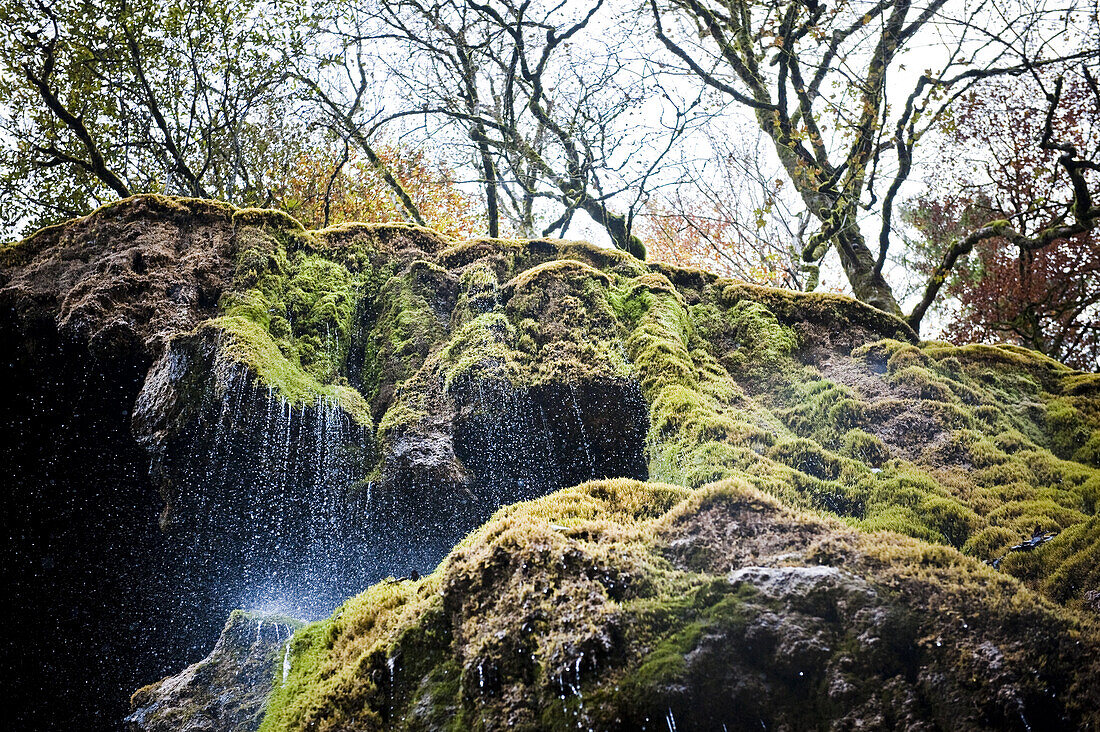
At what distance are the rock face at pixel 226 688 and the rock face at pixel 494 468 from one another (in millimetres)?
230

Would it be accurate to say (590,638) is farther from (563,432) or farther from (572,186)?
(572,186)

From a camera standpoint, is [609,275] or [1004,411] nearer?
[1004,411]

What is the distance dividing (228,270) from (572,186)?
6.34 m

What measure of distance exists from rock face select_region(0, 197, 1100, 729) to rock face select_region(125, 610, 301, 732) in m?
0.23

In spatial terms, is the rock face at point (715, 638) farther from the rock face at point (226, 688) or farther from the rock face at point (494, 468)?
the rock face at point (226, 688)

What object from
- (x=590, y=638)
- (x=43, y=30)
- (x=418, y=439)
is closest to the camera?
(x=590, y=638)

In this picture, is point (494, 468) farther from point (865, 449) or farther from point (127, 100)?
point (127, 100)

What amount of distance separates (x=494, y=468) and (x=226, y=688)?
256 cm

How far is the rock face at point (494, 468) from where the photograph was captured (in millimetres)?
3221

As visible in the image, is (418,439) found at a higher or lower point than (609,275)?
lower

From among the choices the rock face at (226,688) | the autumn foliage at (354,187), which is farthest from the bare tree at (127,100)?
the rock face at (226,688)

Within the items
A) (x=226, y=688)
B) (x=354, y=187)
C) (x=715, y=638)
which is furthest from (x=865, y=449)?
(x=354, y=187)

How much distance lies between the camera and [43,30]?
11312mm

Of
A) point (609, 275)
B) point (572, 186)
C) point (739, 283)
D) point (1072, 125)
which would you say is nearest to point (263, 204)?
point (572, 186)
